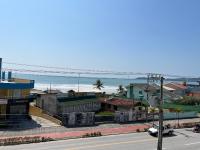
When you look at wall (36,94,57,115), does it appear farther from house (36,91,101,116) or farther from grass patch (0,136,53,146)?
grass patch (0,136,53,146)

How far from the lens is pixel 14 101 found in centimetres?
5194

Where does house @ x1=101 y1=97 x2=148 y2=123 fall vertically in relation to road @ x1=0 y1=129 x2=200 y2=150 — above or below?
above

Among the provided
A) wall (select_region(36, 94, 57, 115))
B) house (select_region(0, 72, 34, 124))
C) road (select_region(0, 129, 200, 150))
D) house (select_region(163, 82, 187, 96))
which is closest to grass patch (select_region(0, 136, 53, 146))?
road (select_region(0, 129, 200, 150))

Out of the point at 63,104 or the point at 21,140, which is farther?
the point at 63,104

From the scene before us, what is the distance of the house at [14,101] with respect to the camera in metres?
50.6

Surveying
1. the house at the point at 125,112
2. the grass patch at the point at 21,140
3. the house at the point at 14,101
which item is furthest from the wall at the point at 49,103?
the grass patch at the point at 21,140

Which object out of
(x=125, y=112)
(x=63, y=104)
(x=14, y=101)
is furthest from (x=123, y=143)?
(x=63, y=104)

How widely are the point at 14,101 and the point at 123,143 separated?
17.6 metres

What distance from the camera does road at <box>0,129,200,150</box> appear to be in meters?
39.0

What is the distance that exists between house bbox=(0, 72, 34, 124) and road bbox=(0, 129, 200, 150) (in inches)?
439

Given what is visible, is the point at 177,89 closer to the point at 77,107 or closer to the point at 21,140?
the point at 77,107

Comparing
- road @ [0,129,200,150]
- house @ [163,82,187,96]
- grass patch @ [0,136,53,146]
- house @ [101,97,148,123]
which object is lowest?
road @ [0,129,200,150]

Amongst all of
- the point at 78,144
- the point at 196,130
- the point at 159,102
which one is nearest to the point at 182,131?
the point at 196,130

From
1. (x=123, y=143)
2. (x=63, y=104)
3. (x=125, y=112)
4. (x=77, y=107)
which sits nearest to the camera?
(x=123, y=143)
